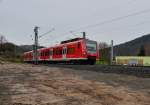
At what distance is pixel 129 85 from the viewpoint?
47.8 feet

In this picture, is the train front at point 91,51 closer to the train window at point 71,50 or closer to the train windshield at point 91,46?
the train windshield at point 91,46

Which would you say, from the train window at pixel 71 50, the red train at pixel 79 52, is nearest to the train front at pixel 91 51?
the red train at pixel 79 52

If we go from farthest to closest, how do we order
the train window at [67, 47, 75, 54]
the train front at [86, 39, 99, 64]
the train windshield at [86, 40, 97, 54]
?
the train window at [67, 47, 75, 54] < the train windshield at [86, 40, 97, 54] < the train front at [86, 39, 99, 64]

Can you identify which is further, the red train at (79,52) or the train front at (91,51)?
the train front at (91,51)

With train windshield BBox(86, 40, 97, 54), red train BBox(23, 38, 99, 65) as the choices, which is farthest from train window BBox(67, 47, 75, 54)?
train windshield BBox(86, 40, 97, 54)

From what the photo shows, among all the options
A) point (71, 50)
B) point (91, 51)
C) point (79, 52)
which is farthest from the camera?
point (71, 50)

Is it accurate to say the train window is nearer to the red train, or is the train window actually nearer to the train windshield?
the red train

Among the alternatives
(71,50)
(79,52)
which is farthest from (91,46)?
Answer: (71,50)

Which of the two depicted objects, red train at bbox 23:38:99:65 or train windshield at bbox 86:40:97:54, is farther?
train windshield at bbox 86:40:97:54

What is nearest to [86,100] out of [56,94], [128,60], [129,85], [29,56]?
[56,94]

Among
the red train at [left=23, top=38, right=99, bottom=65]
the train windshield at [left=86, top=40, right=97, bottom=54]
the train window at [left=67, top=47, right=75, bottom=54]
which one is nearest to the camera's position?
the red train at [left=23, top=38, right=99, bottom=65]

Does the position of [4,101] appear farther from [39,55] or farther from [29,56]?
[29,56]

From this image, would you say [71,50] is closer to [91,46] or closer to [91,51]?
[91,46]

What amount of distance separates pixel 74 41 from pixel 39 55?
20984mm
